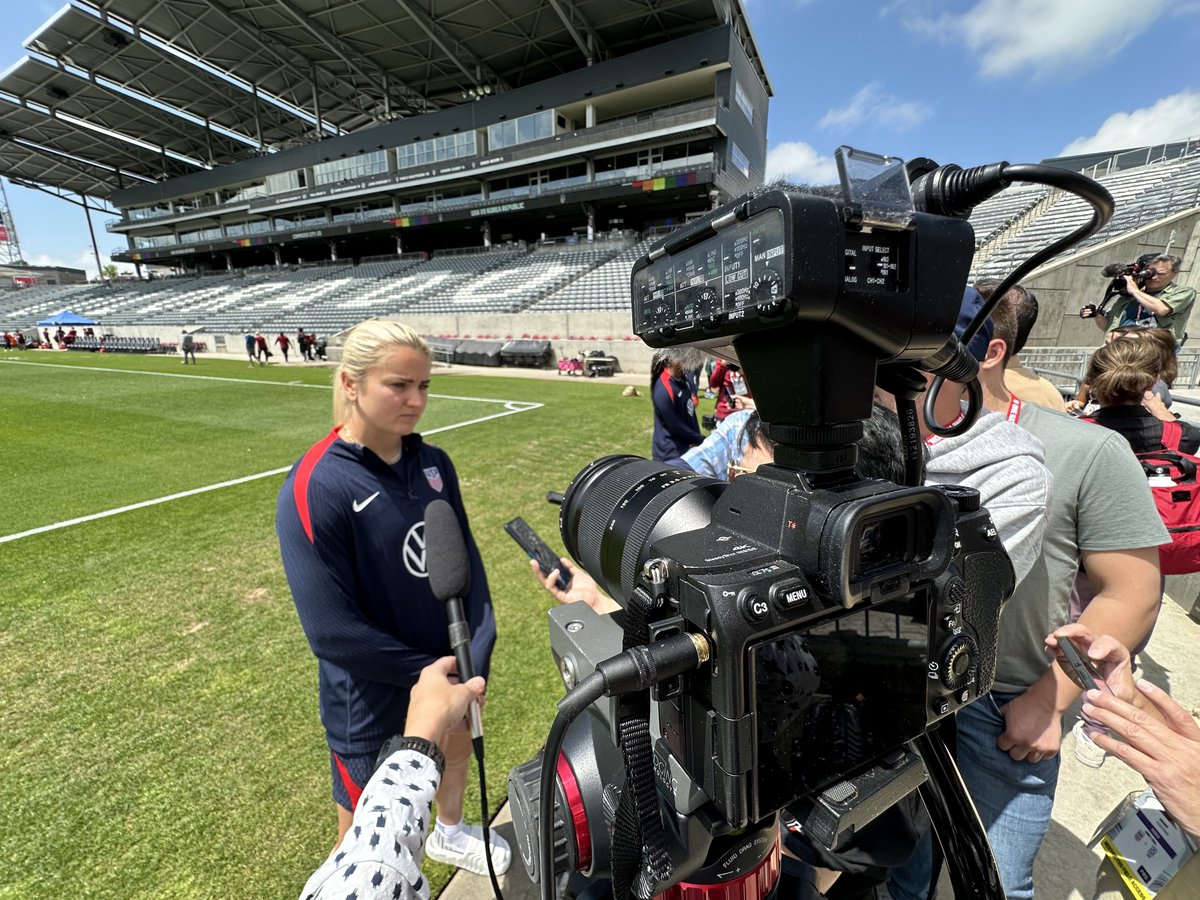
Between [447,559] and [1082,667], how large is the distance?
1251mm

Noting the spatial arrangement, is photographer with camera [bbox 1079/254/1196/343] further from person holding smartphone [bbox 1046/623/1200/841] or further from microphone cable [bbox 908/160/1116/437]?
microphone cable [bbox 908/160/1116/437]

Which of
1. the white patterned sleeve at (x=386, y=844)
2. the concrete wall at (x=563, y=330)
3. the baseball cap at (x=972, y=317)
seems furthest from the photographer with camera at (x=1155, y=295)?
the concrete wall at (x=563, y=330)

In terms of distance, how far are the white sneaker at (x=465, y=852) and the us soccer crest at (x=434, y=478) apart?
1.25m

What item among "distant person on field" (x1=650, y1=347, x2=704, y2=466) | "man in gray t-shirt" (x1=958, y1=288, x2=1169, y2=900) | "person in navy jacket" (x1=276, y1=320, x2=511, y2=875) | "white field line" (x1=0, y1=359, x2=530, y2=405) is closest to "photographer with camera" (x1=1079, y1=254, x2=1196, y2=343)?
"distant person on field" (x1=650, y1=347, x2=704, y2=466)

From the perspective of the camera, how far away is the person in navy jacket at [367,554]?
4.98ft

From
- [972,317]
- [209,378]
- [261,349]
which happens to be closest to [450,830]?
[972,317]

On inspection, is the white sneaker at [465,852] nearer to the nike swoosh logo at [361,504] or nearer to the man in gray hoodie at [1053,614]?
the nike swoosh logo at [361,504]

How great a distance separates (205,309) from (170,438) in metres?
33.0

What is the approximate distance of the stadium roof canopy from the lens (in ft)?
91.2

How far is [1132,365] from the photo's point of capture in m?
2.31

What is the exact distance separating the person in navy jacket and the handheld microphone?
0.56ft

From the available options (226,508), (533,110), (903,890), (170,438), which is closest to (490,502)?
(226,508)

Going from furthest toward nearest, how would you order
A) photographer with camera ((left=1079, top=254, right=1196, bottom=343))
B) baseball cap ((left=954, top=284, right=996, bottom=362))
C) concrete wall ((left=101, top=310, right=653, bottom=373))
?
1. concrete wall ((left=101, top=310, right=653, bottom=373))
2. photographer with camera ((left=1079, top=254, right=1196, bottom=343))
3. baseball cap ((left=954, top=284, right=996, bottom=362))

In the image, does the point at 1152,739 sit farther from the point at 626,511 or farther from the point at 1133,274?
the point at 1133,274
